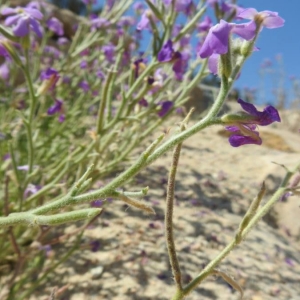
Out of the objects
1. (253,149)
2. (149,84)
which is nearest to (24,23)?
(149,84)

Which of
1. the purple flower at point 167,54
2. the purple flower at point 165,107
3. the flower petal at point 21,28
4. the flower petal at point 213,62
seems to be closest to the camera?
the flower petal at point 213,62

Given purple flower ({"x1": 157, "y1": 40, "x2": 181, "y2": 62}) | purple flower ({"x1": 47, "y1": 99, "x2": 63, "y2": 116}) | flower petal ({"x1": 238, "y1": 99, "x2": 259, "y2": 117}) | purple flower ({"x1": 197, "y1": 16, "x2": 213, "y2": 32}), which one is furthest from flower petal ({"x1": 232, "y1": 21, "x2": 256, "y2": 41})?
purple flower ({"x1": 197, "y1": 16, "x2": 213, "y2": 32})

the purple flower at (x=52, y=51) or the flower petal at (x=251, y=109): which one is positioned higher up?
the flower petal at (x=251, y=109)

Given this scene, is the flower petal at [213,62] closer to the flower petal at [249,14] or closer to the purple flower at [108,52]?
the flower petal at [249,14]

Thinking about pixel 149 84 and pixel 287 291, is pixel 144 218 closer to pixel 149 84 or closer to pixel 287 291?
pixel 287 291

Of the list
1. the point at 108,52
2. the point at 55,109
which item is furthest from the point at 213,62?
the point at 108,52

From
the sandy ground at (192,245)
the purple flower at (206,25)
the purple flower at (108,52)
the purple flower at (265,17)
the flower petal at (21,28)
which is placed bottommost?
the sandy ground at (192,245)

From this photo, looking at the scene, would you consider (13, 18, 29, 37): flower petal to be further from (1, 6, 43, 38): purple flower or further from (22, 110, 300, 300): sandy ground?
(22, 110, 300, 300): sandy ground

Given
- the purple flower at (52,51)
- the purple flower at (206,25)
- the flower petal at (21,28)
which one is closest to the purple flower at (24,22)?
the flower petal at (21,28)
